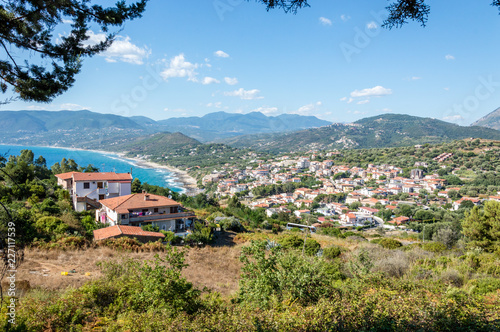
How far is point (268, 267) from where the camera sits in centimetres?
561

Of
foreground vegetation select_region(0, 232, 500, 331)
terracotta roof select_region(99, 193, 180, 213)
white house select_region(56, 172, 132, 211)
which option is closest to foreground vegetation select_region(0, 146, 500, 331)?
foreground vegetation select_region(0, 232, 500, 331)

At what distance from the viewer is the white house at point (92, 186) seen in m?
21.0

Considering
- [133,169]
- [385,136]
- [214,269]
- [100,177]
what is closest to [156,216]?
[100,177]

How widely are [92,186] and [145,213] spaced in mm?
6939

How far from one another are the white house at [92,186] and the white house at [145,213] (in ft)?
9.15

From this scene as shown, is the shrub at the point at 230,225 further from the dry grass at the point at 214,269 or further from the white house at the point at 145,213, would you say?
the dry grass at the point at 214,269

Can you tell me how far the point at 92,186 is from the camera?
2184cm

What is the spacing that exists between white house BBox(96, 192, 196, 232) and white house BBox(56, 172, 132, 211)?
2.79m

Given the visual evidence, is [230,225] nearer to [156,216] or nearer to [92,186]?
[156,216]

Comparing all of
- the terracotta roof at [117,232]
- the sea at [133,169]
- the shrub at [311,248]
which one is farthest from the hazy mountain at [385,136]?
the terracotta roof at [117,232]

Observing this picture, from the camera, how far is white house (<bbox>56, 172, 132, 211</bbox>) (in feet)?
68.7

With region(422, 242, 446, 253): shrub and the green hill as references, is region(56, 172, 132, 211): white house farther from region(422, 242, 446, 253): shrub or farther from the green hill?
the green hill

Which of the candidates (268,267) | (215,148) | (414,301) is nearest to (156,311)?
(268,267)

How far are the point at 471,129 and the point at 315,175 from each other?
126 meters
